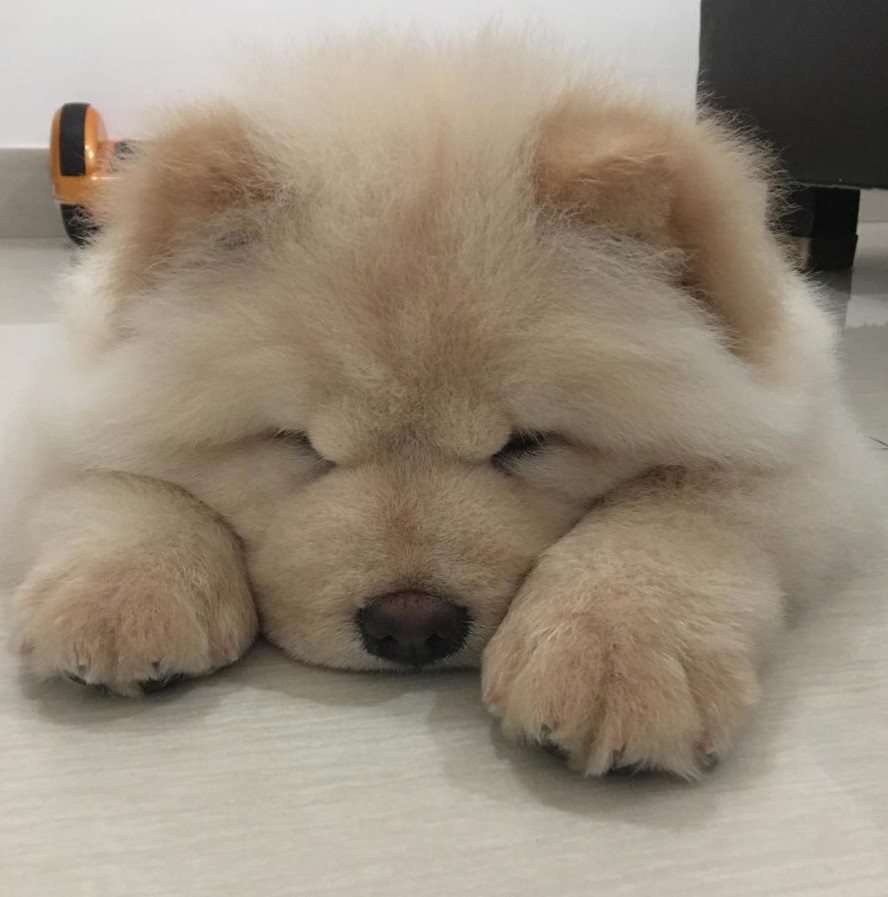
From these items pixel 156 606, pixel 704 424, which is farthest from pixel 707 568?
pixel 156 606

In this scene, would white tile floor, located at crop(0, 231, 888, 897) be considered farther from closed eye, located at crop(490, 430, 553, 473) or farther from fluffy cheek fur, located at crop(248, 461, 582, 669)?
closed eye, located at crop(490, 430, 553, 473)

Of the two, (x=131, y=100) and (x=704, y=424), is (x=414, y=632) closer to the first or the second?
(x=704, y=424)

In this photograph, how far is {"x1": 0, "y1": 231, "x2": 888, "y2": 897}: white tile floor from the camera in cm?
74

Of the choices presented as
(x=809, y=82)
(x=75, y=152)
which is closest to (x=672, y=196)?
(x=809, y=82)

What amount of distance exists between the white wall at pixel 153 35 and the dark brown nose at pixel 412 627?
3.68 m

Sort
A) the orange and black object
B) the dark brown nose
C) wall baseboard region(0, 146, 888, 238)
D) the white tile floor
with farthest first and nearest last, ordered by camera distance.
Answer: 1. wall baseboard region(0, 146, 888, 238)
2. the orange and black object
3. the dark brown nose
4. the white tile floor

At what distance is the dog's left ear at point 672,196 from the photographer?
3.10 feet

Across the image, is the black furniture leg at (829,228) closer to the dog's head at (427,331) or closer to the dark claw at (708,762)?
the dog's head at (427,331)

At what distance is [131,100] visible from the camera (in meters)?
4.33

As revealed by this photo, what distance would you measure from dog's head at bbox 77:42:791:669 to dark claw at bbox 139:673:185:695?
12 cm

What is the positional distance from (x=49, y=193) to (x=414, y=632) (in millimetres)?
4179

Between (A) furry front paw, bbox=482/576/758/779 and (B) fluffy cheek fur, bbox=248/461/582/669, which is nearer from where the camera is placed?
(A) furry front paw, bbox=482/576/758/779

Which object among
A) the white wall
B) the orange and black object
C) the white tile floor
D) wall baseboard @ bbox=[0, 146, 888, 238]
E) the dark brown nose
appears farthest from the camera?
wall baseboard @ bbox=[0, 146, 888, 238]

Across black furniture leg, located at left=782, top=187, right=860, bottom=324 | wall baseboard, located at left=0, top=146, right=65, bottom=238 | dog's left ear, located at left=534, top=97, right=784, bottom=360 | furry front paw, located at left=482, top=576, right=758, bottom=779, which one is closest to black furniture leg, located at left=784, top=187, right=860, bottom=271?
black furniture leg, located at left=782, top=187, right=860, bottom=324
